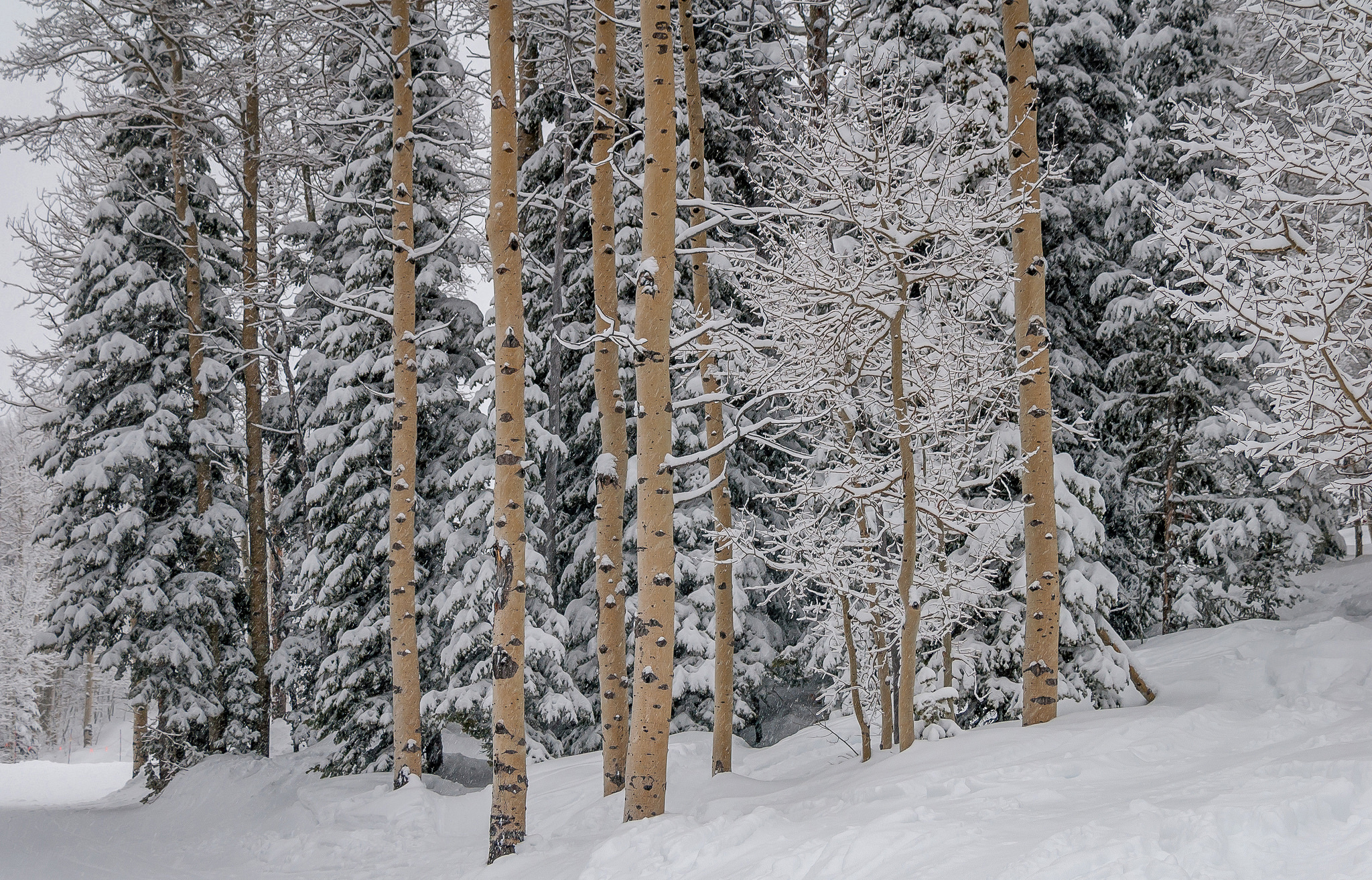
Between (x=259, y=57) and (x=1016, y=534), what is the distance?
37.6 ft

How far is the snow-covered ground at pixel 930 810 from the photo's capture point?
3.39m

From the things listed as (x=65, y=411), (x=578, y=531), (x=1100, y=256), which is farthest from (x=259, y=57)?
(x=1100, y=256)

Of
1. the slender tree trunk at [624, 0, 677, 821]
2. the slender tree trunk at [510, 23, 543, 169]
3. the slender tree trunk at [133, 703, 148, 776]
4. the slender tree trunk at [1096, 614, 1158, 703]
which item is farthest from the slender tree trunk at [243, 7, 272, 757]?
the slender tree trunk at [1096, 614, 1158, 703]

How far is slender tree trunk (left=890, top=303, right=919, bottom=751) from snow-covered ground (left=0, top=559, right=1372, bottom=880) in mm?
572

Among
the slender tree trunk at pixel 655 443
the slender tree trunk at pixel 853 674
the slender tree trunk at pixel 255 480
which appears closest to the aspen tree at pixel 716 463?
the slender tree trunk at pixel 853 674

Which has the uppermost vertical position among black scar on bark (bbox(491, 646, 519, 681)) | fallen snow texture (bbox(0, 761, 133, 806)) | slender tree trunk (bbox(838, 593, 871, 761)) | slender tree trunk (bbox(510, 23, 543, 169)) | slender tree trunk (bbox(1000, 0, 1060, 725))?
slender tree trunk (bbox(510, 23, 543, 169))

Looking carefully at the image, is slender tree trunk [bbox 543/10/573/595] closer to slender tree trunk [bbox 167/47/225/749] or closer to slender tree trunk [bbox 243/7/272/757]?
slender tree trunk [bbox 243/7/272/757]

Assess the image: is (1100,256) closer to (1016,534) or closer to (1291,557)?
(1291,557)

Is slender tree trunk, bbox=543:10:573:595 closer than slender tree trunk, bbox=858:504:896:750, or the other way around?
slender tree trunk, bbox=858:504:896:750

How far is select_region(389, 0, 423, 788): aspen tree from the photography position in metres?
9.16

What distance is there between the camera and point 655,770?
588 centimetres

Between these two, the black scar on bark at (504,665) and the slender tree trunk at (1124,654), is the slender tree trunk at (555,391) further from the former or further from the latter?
the slender tree trunk at (1124,654)

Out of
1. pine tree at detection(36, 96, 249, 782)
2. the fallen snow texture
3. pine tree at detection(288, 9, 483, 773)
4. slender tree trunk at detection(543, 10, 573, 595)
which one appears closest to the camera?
pine tree at detection(288, 9, 483, 773)

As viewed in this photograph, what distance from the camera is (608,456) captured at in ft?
25.3
